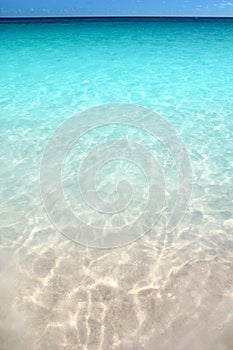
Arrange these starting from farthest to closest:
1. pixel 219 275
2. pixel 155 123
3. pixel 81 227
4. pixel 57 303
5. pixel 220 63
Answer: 1. pixel 220 63
2. pixel 155 123
3. pixel 81 227
4. pixel 219 275
5. pixel 57 303

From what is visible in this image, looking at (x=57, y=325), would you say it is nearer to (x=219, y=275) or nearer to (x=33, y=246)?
(x=33, y=246)

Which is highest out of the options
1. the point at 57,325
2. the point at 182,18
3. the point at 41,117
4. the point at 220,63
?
the point at 182,18

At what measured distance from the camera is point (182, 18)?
16750mm

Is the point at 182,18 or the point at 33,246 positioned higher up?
the point at 182,18

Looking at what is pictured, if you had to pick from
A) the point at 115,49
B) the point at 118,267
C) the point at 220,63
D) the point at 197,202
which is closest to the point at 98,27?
the point at 115,49

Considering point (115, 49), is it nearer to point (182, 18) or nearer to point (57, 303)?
point (182, 18)

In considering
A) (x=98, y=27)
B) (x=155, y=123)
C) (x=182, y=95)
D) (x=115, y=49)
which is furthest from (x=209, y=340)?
(x=98, y=27)

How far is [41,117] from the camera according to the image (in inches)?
300

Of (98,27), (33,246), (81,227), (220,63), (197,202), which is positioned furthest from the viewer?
(98,27)

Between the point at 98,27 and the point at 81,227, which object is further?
the point at 98,27

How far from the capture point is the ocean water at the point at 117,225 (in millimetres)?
3113

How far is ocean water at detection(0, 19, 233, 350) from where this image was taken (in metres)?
3.11

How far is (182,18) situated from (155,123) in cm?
Result: 1242

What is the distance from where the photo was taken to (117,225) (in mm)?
4402
